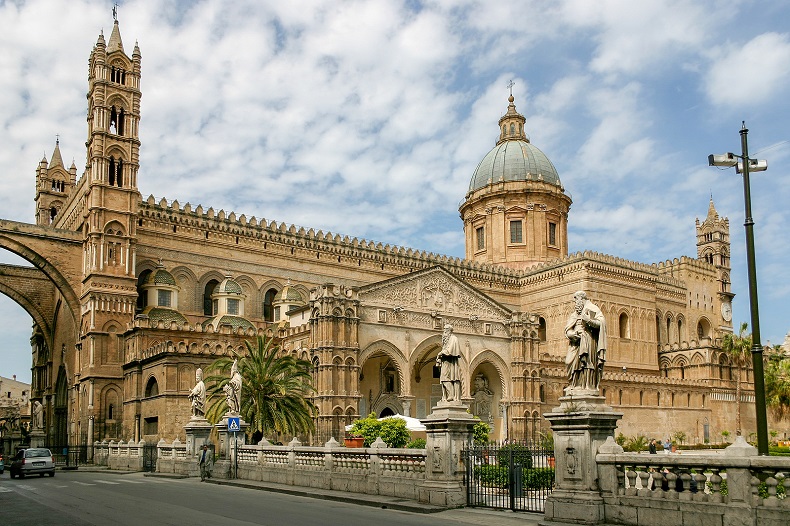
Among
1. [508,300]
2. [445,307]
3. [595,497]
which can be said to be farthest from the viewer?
[508,300]

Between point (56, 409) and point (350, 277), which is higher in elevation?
point (350, 277)

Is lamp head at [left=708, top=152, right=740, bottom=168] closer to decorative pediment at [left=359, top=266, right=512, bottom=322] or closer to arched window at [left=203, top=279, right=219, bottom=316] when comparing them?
decorative pediment at [left=359, top=266, right=512, bottom=322]

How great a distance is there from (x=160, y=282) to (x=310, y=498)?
2842cm

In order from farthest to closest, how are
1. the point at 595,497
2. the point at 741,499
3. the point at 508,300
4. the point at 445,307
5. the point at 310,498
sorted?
1. the point at 508,300
2. the point at 445,307
3. the point at 310,498
4. the point at 595,497
5. the point at 741,499

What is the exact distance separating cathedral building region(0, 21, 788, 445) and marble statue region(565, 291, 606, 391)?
25949 mm

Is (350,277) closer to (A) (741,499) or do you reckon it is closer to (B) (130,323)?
(B) (130,323)

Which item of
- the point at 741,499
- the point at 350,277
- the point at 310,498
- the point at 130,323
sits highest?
the point at 350,277

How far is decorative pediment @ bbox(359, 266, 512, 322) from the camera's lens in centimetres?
4239

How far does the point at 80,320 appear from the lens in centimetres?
4434

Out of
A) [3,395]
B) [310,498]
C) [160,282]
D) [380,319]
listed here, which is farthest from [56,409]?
[3,395]

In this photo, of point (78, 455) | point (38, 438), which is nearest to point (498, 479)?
point (78, 455)

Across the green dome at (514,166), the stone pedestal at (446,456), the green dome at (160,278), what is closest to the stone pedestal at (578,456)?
the stone pedestal at (446,456)

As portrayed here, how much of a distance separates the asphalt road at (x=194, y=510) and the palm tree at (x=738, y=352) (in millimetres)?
47869

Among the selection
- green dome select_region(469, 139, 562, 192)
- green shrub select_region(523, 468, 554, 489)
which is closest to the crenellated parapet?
green dome select_region(469, 139, 562, 192)
